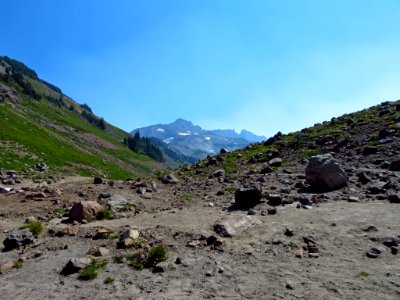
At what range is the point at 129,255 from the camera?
15.1 m

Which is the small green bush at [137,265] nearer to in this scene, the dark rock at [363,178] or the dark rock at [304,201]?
the dark rock at [304,201]

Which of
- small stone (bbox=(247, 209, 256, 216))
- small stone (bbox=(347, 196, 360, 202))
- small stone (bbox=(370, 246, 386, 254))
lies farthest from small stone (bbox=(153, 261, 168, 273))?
small stone (bbox=(347, 196, 360, 202))

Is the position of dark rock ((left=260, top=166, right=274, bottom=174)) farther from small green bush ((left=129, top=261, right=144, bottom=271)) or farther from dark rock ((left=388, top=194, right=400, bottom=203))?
small green bush ((left=129, top=261, right=144, bottom=271))

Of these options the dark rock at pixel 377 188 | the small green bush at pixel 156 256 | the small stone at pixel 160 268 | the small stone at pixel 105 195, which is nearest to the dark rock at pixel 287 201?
the dark rock at pixel 377 188

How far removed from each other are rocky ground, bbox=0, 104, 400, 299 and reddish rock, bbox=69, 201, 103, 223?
0.06 metres

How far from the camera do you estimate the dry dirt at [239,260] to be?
12.1 meters

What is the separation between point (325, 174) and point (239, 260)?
33.3ft

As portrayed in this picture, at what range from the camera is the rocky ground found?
12.6m

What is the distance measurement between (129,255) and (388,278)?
9.05 meters

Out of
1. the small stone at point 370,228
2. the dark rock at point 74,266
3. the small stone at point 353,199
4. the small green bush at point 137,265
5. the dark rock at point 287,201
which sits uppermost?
the small stone at point 353,199

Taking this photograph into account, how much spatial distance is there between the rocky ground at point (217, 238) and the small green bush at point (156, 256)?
43 mm

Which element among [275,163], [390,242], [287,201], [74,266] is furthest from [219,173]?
[74,266]

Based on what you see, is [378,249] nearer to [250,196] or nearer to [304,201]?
[304,201]

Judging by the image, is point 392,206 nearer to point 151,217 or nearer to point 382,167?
point 382,167
